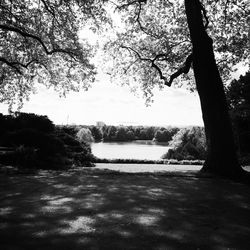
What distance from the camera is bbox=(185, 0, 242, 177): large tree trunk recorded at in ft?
44.0

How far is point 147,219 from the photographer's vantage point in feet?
21.1

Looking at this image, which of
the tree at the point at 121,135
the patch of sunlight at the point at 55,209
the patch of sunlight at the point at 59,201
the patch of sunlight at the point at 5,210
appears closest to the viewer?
the patch of sunlight at the point at 5,210

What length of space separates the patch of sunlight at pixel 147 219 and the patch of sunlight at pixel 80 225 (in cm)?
97

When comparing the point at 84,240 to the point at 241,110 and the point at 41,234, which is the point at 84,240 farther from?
the point at 241,110

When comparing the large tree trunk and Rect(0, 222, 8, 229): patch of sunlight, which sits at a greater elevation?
the large tree trunk

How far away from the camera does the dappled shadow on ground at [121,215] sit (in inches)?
206

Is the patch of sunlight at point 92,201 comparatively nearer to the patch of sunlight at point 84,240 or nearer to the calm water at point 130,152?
the patch of sunlight at point 84,240

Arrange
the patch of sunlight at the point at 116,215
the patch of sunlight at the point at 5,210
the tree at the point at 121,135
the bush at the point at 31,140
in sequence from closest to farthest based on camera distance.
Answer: the patch of sunlight at the point at 116,215
the patch of sunlight at the point at 5,210
the bush at the point at 31,140
the tree at the point at 121,135

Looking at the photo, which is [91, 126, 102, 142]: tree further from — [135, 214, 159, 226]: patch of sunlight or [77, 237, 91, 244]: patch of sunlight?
[77, 237, 91, 244]: patch of sunlight

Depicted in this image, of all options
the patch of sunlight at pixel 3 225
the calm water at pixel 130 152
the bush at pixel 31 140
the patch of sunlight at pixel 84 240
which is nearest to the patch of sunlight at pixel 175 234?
the patch of sunlight at pixel 84 240

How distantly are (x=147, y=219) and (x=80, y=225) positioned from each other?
1425mm

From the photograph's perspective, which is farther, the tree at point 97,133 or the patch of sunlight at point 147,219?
the tree at point 97,133

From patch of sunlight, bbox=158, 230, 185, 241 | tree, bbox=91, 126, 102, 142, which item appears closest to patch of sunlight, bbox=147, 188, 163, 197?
patch of sunlight, bbox=158, 230, 185, 241

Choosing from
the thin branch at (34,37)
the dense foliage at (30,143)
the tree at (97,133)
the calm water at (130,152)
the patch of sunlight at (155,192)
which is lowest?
the calm water at (130,152)
